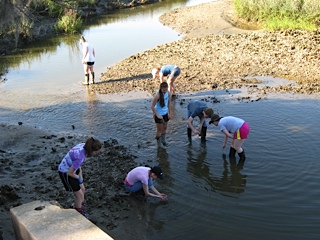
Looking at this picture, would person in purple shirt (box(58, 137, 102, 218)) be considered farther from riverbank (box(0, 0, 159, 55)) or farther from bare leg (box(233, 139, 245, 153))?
riverbank (box(0, 0, 159, 55))

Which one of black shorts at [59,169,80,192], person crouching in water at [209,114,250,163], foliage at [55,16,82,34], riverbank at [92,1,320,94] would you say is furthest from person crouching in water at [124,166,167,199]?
foliage at [55,16,82,34]

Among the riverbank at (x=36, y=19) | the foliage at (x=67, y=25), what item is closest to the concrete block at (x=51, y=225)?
the riverbank at (x=36, y=19)

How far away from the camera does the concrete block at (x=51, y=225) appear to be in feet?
16.2

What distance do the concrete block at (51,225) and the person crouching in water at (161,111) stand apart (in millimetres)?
3813

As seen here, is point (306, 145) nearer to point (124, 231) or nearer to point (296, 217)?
point (296, 217)

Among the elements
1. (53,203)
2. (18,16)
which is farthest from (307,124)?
(18,16)

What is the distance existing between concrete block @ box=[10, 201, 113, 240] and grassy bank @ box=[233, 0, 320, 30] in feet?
51.9

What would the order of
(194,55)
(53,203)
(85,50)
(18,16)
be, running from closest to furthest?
(53,203) < (18,16) < (85,50) < (194,55)

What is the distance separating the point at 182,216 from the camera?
6762mm

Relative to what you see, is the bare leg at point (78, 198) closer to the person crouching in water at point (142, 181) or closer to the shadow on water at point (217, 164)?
the shadow on water at point (217, 164)

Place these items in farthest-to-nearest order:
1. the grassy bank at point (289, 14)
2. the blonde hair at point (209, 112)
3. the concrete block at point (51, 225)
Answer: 1. the grassy bank at point (289, 14)
2. the blonde hair at point (209, 112)
3. the concrete block at point (51, 225)

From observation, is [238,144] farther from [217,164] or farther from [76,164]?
[76,164]

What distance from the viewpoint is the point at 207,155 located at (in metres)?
8.98

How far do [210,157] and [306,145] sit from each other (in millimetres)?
2310
